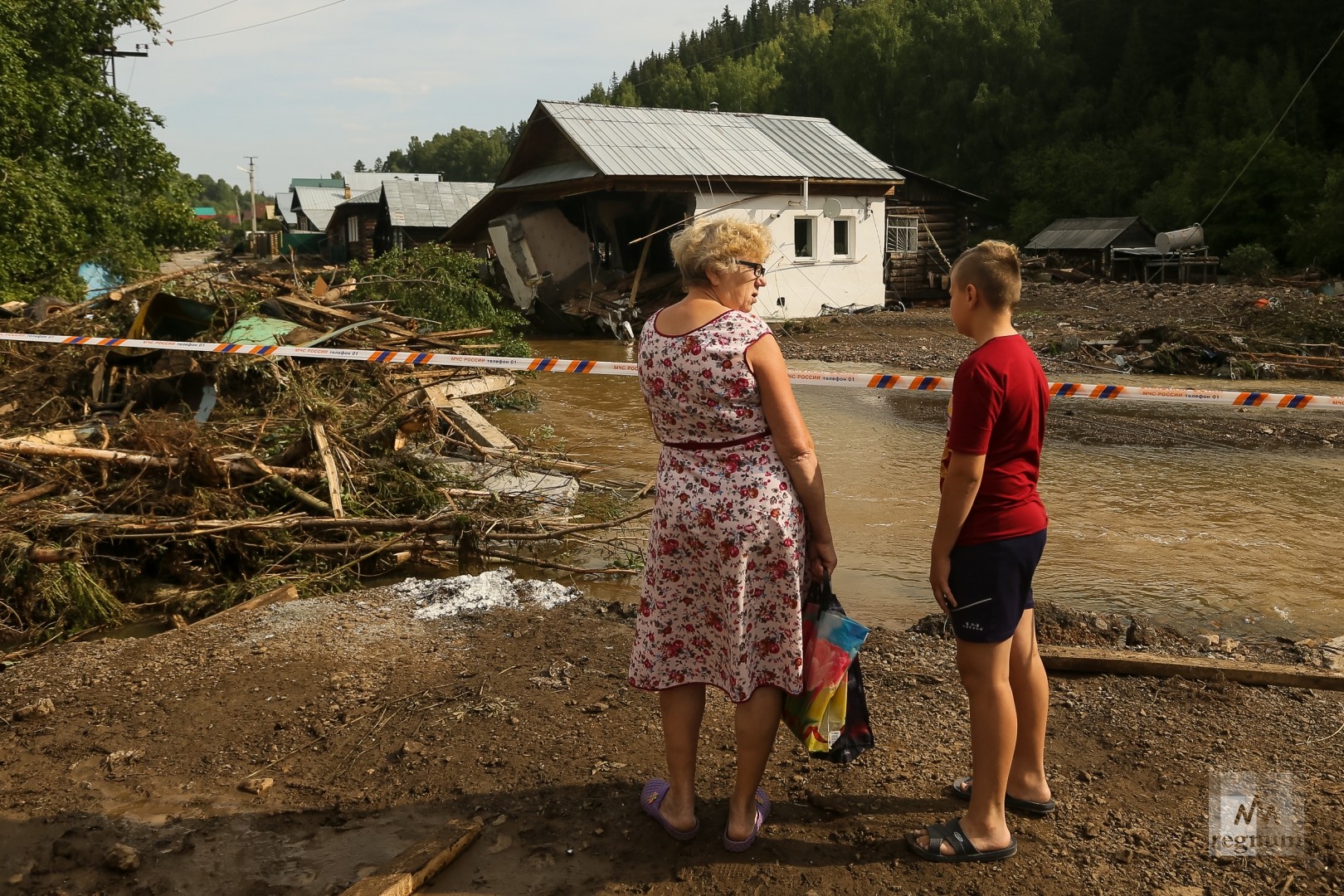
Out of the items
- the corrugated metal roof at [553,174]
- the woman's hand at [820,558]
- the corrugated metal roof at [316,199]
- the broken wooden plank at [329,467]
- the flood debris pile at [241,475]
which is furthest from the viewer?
the corrugated metal roof at [316,199]

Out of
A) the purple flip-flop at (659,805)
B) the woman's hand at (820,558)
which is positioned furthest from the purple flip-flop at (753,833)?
the woman's hand at (820,558)

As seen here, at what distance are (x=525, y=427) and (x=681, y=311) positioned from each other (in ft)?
26.4

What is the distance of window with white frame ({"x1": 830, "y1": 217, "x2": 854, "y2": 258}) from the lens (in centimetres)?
2406

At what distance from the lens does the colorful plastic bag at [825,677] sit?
271 cm

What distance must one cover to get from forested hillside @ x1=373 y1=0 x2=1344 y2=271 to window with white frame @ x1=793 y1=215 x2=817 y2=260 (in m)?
15.6

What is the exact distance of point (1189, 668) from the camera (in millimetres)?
3830

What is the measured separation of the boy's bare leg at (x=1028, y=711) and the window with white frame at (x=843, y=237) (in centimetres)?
2178

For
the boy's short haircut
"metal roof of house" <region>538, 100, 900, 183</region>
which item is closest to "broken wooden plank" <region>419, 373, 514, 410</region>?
the boy's short haircut

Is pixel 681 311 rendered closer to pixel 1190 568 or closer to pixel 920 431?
pixel 1190 568

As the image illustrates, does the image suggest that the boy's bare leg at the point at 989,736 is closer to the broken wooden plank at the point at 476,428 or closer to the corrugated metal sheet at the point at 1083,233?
the broken wooden plank at the point at 476,428

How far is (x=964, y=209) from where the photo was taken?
100ft

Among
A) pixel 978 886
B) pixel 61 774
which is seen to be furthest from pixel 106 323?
pixel 978 886

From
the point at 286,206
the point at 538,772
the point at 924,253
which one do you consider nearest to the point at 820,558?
the point at 538,772

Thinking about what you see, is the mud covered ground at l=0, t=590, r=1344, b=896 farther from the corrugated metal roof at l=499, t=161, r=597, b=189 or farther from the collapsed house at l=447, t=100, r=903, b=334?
the corrugated metal roof at l=499, t=161, r=597, b=189
